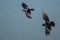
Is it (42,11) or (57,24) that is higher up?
(42,11)

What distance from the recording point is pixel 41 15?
1.55 m

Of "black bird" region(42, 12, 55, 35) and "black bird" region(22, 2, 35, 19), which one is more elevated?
"black bird" region(22, 2, 35, 19)

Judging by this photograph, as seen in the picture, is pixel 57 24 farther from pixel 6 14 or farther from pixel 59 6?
pixel 6 14

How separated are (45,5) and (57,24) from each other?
263 mm

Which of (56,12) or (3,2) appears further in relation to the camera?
(3,2)

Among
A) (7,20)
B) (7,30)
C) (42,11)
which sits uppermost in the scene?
(42,11)

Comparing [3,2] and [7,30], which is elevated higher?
[3,2]

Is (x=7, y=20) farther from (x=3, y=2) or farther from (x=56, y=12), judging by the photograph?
(x=56, y=12)

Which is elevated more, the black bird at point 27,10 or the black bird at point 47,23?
the black bird at point 27,10

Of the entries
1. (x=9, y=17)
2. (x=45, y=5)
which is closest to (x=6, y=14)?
(x=9, y=17)

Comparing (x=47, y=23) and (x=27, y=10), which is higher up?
(x=27, y=10)

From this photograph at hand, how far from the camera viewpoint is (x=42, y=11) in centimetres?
154

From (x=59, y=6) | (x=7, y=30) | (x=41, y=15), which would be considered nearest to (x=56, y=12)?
(x=59, y=6)

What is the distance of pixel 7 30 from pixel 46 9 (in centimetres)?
55
